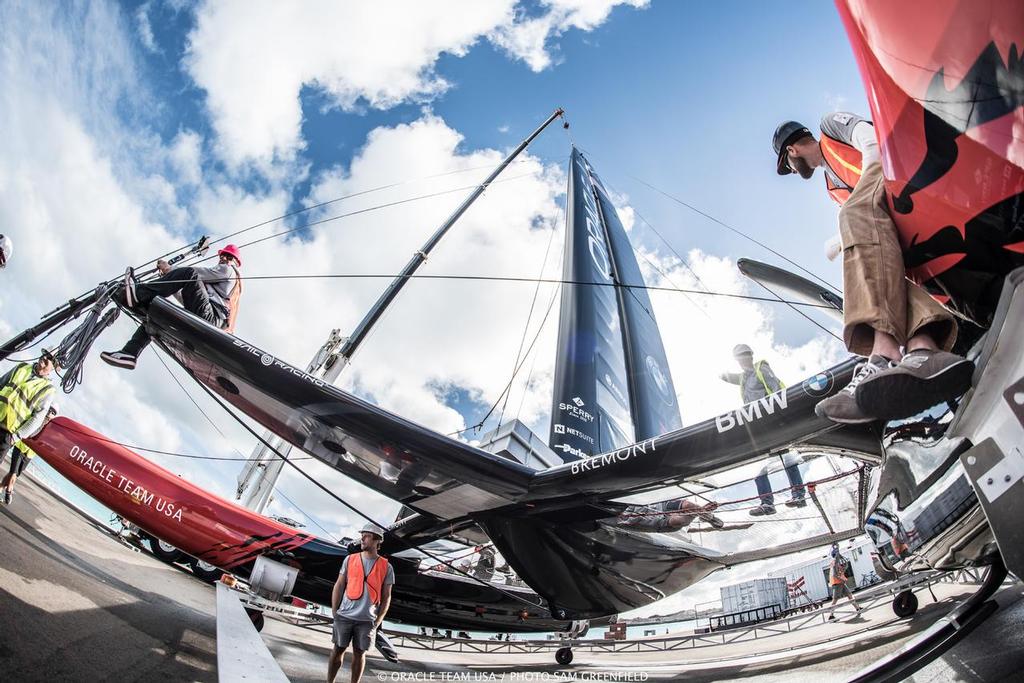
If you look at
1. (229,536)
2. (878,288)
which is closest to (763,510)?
(878,288)

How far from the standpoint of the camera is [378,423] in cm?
274

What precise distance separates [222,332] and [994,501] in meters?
3.51

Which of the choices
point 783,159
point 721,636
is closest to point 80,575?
point 783,159

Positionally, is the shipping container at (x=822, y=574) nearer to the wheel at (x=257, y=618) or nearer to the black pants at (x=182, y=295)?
the black pants at (x=182, y=295)

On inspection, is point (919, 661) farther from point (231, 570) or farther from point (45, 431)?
point (45, 431)

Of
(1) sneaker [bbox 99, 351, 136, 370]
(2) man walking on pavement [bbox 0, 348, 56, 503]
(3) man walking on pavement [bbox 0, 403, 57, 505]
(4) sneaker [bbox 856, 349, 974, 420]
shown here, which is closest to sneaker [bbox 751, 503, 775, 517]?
(4) sneaker [bbox 856, 349, 974, 420]

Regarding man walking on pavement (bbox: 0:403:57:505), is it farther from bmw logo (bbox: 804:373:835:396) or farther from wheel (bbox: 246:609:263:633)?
bmw logo (bbox: 804:373:835:396)

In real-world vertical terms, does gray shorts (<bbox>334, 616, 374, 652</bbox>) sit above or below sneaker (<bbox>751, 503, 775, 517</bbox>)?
below

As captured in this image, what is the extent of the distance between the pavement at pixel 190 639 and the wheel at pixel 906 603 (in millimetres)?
60

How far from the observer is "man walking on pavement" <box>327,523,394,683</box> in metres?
3.00

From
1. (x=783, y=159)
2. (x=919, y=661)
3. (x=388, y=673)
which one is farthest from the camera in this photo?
(x=388, y=673)

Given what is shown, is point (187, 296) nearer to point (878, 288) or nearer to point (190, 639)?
point (190, 639)

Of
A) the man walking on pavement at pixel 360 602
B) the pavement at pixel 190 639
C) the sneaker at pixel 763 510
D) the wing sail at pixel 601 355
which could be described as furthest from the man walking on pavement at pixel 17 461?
the sneaker at pixel 763 510

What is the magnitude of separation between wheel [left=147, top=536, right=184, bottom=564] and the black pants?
2.87 metres
